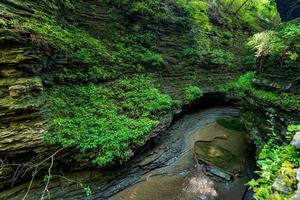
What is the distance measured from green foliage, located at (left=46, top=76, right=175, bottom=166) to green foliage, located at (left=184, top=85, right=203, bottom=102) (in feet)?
8.43

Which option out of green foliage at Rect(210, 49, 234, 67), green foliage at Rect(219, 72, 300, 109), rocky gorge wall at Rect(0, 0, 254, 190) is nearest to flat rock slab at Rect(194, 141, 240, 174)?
rocky gorge wall at Rect(0, 0, 254, 190)

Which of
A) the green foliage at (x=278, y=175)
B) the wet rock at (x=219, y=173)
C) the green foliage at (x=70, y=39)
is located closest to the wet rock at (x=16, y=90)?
the green foliage at (x=70, y=39)

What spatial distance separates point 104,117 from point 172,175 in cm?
391

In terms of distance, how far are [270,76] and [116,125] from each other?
8003mm

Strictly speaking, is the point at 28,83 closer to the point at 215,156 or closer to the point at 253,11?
the point at 215,156

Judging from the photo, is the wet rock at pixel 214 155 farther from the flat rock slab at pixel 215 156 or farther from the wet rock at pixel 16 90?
the wet rock at pixel 16 90

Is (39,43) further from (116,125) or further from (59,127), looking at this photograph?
(116,125)

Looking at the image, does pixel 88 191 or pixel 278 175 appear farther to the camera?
Result: pixel 88 191

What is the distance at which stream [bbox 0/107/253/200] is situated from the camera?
8414 mm

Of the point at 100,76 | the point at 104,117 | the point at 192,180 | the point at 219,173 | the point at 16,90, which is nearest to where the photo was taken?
the point at 16,90

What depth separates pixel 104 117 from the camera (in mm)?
10211

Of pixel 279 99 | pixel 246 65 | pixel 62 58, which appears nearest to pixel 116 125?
pixel 62 58

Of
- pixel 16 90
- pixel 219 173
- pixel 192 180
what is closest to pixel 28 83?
pixel 16 90

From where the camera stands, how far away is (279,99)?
32.8ft
